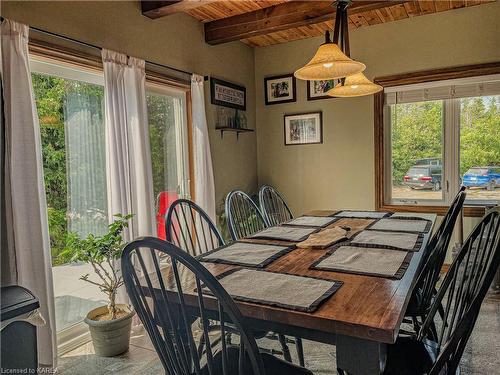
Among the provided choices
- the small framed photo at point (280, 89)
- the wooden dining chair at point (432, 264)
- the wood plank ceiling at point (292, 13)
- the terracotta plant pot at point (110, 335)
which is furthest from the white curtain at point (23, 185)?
the small framed photo at point (280, 89)

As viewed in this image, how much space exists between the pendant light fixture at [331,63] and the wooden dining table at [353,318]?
106 cm

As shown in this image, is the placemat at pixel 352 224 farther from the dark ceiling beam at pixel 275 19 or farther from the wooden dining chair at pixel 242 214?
the dark ceiling beam at pixel 275 19

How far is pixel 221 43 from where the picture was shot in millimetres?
3635

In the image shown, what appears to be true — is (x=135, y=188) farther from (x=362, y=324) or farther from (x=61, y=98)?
(x=362, y=324)

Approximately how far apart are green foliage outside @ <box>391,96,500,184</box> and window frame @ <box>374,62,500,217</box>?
0.07m

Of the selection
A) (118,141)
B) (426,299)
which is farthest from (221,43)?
(426,299)

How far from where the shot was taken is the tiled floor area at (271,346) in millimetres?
2000

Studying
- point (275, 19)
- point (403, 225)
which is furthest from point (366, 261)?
point (275, 19)

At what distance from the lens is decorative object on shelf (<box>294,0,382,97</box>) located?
1.80 meters

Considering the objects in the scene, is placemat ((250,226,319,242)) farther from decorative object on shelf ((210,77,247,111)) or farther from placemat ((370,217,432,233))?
decorative object on shelf ((210,77,247,111))

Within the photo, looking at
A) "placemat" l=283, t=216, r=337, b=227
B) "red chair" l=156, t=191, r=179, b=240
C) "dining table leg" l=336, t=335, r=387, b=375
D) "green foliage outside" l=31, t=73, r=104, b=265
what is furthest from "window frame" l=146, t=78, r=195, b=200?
"dining table leg" l=336, t=335, r=387, b=375

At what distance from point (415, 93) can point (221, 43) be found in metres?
2.05

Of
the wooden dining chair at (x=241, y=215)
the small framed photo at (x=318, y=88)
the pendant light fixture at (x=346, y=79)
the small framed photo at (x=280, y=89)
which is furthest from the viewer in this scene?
the small framed photo at (x=280, y=89)

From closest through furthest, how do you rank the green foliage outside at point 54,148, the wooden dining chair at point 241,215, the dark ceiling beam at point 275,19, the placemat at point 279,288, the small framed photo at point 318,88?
the placemat at point 279,288 → the green foliage outside at point 54,148 → the wooden dining chair at point 241,215 → the dark ceiling beam at point 275,19 → the small framed photo at point 318,88
